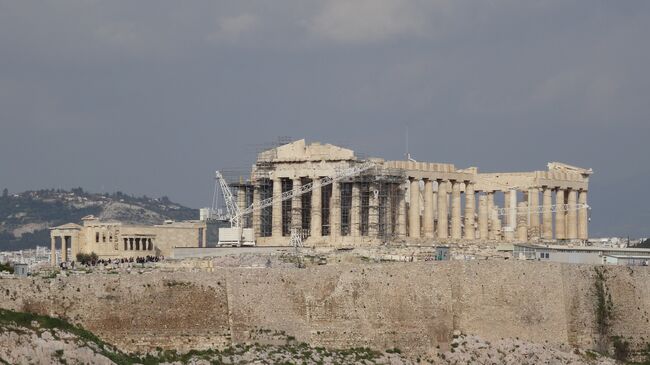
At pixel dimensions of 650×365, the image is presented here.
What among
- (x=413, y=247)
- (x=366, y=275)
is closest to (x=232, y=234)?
(x=413, y=247)

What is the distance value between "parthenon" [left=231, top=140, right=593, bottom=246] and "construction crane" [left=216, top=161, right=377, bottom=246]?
19.4 inches

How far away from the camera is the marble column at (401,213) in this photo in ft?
424

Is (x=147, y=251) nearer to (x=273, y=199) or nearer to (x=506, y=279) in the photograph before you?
(x=273, y=199)

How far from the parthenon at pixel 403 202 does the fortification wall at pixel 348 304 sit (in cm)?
1997

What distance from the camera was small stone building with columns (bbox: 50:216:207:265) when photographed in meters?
120

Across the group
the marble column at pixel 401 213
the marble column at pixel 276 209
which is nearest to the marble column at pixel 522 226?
the marble column at pixel 401 213

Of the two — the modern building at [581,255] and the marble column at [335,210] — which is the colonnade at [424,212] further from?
the modern building at [581,255]

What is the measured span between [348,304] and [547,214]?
4288 centimetres

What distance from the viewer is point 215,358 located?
9169 centimetres

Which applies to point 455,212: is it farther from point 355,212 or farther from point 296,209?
point 296,209

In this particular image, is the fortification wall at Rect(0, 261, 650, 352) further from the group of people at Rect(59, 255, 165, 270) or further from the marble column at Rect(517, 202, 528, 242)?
the marble column at Rect(517, 202, 528, 242)

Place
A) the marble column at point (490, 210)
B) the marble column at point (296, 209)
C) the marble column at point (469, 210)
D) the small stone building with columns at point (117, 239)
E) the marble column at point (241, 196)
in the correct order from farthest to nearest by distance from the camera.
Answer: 1. the marble column at point (490, 210)
2. the marble column at point (469, 210)
3. the marble column at point (241, 196)
4. the marble column at point (296, 209)
5. the small stone building with columns at point (117, 239)

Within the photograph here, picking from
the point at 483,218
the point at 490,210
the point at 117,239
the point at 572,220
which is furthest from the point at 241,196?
the point at 572,220

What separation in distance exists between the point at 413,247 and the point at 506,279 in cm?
1518
